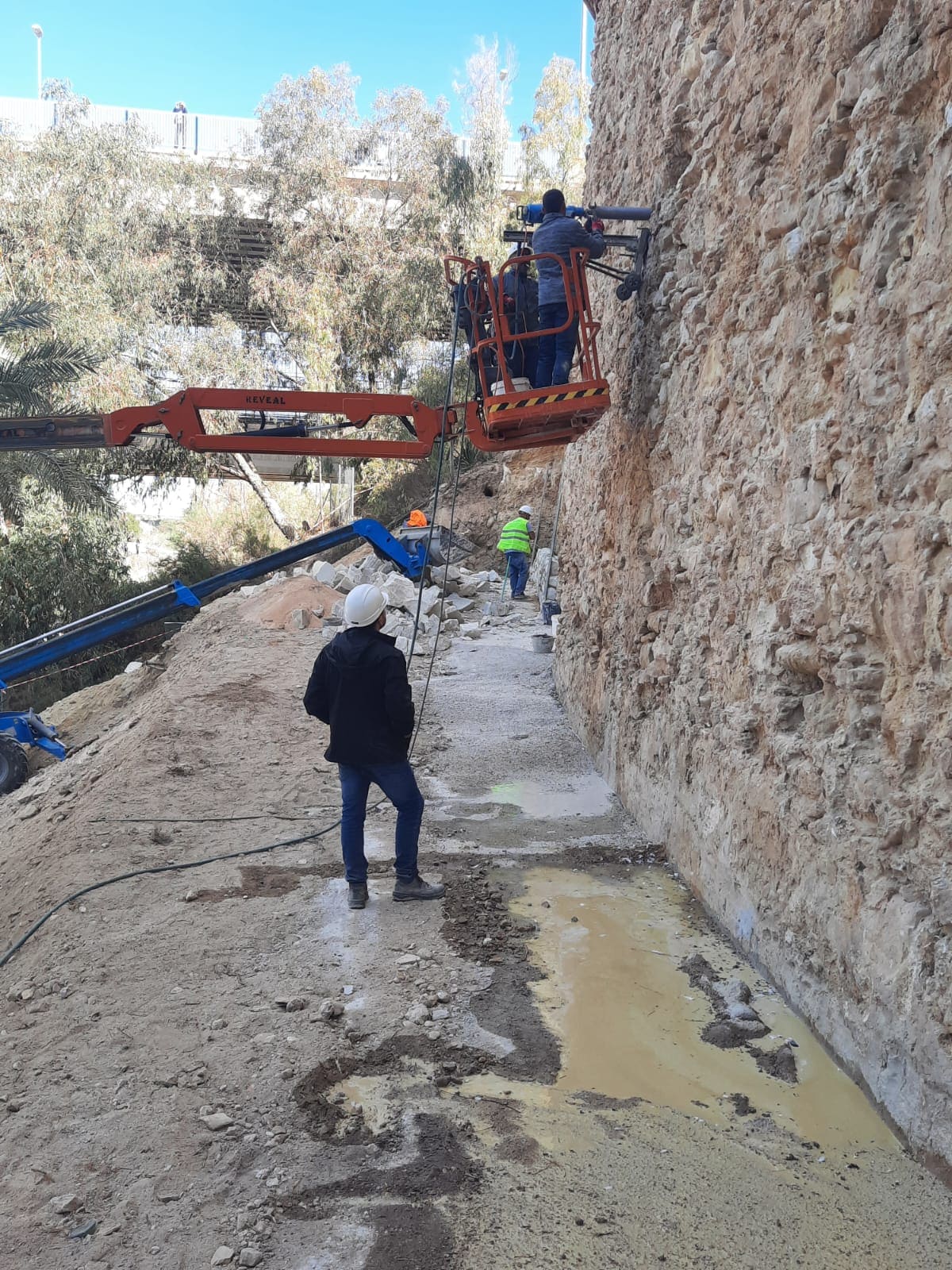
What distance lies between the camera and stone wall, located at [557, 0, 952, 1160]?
3125 millimetres

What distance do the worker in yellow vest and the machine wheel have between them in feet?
25.9

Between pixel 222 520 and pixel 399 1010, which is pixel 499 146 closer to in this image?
pixel 222 520

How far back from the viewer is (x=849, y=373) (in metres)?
3.70

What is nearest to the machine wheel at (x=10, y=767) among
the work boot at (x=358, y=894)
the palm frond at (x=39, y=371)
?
the palm frond at (x=39, y=371)

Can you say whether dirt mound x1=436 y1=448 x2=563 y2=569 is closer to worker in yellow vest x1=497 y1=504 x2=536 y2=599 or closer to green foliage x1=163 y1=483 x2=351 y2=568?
worker in yellow vest x1=497 y1=504 x2=536 y2=599

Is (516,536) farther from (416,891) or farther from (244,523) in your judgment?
(416,891)

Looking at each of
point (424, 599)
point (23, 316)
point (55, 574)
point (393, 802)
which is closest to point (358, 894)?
point (393, 802)

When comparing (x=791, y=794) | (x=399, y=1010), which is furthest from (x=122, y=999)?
(x=791, y=794)

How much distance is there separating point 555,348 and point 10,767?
8882 mm

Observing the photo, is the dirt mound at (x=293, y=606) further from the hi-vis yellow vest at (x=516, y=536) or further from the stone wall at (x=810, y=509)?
the stone wall at (x=810, y=509)

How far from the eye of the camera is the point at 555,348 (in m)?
6.88

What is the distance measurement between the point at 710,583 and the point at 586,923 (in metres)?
1.89

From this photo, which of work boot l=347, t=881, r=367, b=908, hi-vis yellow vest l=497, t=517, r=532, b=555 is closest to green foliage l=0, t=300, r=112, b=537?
hi-vis yellow vest l=497, t=517, r=532, b=555

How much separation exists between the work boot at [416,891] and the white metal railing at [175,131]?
77.7 ft
